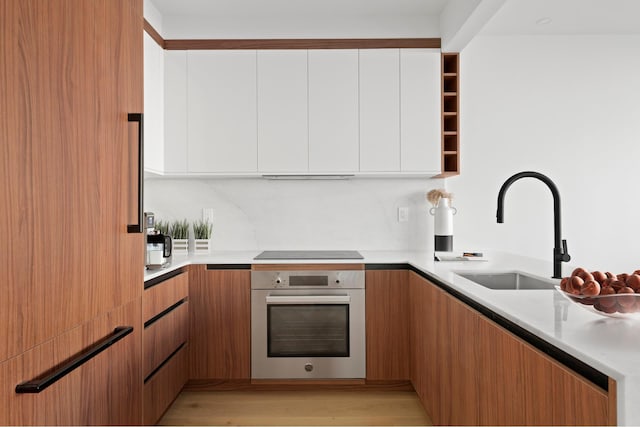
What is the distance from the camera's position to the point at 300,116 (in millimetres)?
3080

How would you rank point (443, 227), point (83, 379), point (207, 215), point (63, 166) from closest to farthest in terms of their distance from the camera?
point (63, 166), point (83, 379), point (443, 227), point (207, 215)

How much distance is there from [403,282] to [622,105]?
220 cm

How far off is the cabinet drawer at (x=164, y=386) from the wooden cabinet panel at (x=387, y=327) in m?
1.11

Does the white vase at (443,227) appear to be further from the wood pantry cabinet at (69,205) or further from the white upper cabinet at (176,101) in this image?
the wood pantry cabinet at (69,205)

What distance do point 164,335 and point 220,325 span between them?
0.50m

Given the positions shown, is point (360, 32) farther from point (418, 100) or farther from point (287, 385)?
point (287, 385)

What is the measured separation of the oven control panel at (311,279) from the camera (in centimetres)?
278

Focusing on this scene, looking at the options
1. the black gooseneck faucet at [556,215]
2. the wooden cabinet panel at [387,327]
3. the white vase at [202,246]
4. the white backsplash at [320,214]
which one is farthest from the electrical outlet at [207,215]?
the black gooseneck faucet at [556,215]

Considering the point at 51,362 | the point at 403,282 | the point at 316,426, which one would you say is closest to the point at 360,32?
the point at 403,282

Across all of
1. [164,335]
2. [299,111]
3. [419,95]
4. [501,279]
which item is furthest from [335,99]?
[164,335]

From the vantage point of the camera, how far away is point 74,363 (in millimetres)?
1283

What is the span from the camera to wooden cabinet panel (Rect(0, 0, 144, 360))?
105cm

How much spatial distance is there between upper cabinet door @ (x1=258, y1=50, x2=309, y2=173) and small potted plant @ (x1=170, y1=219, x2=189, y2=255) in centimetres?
73

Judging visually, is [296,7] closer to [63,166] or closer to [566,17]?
[566,17]
